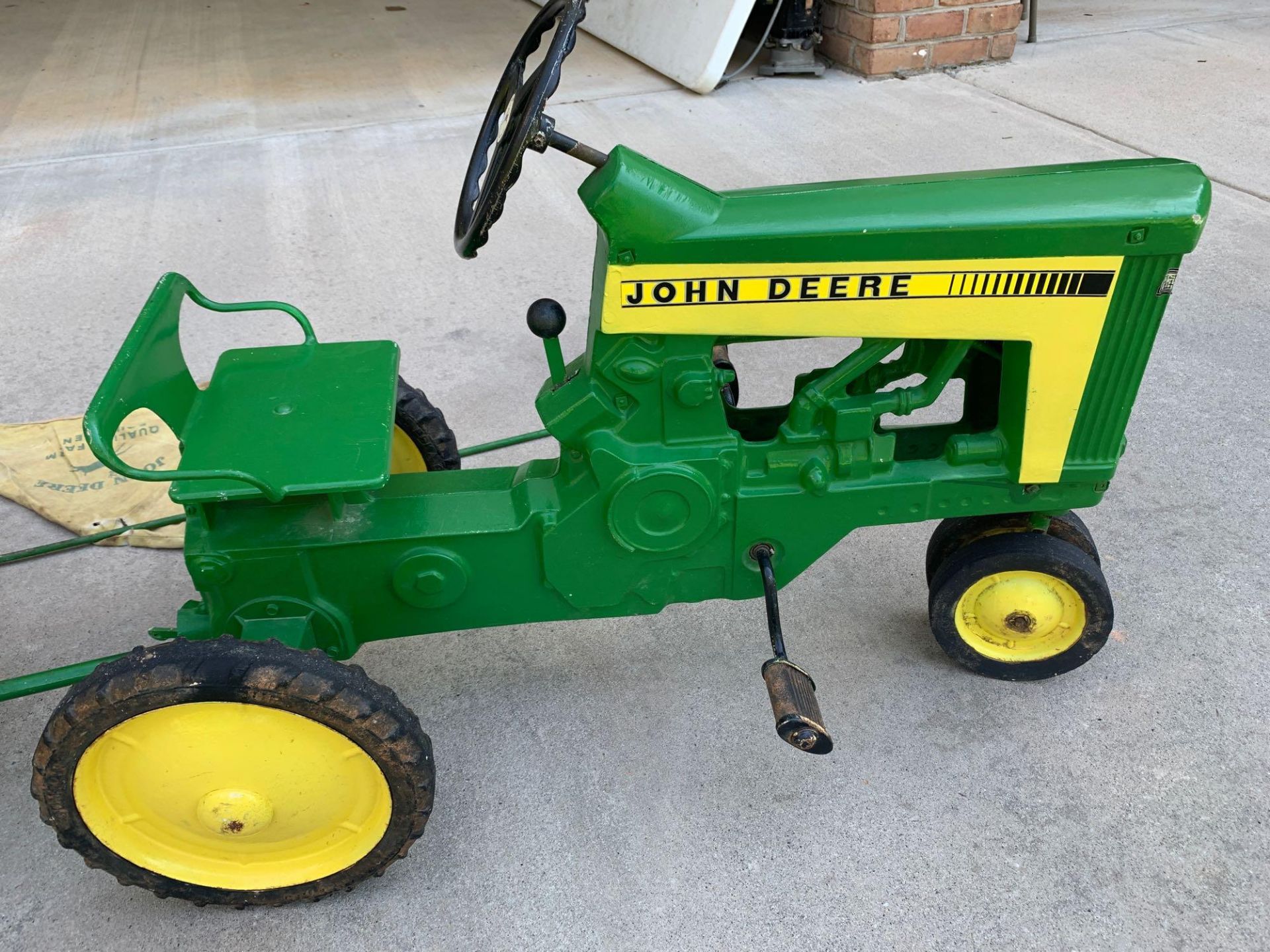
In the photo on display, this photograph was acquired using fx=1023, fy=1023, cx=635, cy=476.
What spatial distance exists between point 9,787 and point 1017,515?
190 centimetres

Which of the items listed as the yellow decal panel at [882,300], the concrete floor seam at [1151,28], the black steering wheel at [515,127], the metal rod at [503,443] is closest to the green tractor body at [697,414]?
the yellow decal panel at [882,300]

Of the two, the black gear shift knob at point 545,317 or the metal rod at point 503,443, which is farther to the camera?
the metal rod at point 503,443

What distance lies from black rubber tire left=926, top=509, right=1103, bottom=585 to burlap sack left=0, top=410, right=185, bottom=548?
1.70 m

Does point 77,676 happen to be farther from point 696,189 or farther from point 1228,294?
point 1228,294

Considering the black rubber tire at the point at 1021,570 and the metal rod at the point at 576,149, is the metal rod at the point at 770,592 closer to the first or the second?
the black rubber tire at the point at 1021,570

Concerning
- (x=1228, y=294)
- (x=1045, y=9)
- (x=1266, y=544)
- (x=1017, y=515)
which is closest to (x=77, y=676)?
(x=1017, y=515)

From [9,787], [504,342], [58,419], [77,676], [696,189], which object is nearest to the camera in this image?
[696,189]

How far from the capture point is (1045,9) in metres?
6.09

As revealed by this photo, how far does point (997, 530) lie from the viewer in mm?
1902

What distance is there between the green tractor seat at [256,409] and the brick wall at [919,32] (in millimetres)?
3854

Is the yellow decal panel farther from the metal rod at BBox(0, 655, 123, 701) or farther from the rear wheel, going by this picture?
the metal rod at BBox(0, 655, 123, 701)

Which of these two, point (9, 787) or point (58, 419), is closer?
point (9, 787)

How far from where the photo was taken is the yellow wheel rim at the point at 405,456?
2.20m

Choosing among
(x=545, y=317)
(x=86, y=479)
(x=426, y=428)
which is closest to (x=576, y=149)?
(x=545, y=317)
